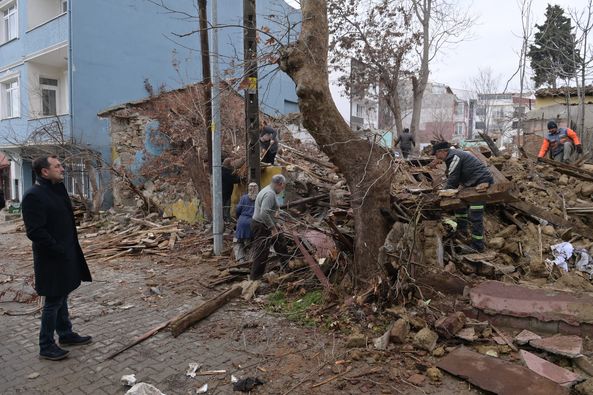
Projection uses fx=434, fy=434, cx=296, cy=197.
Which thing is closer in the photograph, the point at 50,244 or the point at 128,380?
the point at 128,380

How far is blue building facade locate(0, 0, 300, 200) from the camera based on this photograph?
59.5ft

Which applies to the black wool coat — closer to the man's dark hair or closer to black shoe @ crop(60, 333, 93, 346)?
the man's dark hair

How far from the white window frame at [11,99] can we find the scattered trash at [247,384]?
22684 mm

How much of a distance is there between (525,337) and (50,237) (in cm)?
512

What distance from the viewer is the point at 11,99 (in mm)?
22891

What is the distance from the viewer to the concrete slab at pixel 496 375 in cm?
369

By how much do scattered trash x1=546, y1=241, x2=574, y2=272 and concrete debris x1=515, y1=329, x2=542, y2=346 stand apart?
253cm

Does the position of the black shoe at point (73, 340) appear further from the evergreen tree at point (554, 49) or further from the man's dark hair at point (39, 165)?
the evergreen tree at point (554, 49)

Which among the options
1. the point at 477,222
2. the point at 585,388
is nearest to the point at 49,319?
the point at 585,388

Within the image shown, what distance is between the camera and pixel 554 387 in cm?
367

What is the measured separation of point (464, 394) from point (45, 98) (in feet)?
75.3

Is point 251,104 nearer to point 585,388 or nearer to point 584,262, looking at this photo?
point 584,262

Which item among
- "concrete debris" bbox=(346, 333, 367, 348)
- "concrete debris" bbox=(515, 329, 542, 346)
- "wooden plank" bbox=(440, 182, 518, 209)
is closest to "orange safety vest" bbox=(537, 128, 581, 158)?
"wooden plank" bbox=(440, 182, 518, 209)

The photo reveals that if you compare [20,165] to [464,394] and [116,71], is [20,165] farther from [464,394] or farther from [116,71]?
[464,394]
